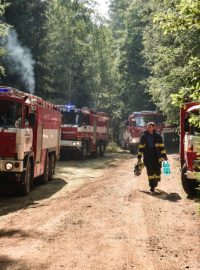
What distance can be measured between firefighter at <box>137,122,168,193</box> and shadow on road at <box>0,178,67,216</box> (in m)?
2.91

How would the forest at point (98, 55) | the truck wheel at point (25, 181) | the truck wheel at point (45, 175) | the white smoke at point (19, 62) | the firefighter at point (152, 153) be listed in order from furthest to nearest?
the white smoke at point (19, 62)
the forest at point (98, 55)
the truck wheel at point (45, 175)
the firefighter at point (152, 153)
the truck wheel at point (25, 181)

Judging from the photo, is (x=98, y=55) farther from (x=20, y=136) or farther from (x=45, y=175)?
(x=20, y=136)

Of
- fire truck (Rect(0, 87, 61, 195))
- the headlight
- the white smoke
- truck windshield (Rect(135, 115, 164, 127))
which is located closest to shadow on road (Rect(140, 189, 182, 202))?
fire truck (Rect(0, 87, 61, 195))

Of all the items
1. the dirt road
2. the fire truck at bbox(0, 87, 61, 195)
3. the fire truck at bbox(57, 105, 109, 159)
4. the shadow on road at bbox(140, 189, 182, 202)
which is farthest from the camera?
the fire truck at bbox(57, 105, 109, 159)

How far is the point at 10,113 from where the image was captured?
1204 cm

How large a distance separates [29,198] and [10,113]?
2.34 meters

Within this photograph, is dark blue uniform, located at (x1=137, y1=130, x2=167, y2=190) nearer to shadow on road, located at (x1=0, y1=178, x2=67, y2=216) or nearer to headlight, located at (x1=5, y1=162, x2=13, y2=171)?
shadow on road, located at (x1=0, y1=178, x2=67, y2=216)

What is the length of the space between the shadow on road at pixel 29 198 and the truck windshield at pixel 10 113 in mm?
1981

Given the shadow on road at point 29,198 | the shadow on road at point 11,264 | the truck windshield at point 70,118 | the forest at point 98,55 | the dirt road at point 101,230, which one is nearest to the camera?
the shadow on road at point 11,264

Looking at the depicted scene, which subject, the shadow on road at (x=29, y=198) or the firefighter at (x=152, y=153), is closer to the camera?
the shadow on road at (x=29, y=198)

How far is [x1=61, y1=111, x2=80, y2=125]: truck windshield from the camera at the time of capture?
25.5 meters

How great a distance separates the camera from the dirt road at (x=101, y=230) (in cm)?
605

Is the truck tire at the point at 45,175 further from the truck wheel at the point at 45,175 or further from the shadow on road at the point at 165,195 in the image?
the shadow on road at the point at 165,195

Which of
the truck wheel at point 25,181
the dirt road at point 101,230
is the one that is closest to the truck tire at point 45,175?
the dirt road at point 101,230
